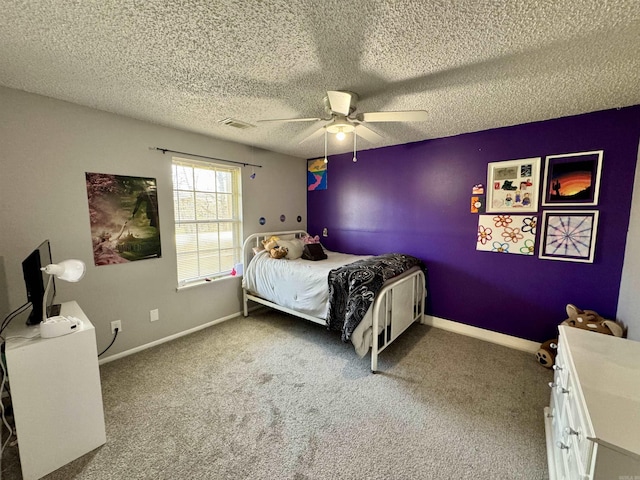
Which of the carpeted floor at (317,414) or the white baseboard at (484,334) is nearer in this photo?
the carpeted floor at (317,414)

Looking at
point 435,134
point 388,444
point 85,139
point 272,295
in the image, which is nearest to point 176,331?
point 272,295

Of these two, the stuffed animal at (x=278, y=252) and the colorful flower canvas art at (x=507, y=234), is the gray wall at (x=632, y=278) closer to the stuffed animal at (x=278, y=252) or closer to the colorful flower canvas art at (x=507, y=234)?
the colorful flower canvas art at (x=507, y=234)

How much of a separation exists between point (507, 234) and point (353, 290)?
70.5 inches

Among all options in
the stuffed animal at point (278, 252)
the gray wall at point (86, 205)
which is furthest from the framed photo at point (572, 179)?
the gray wall at point (86, 205)

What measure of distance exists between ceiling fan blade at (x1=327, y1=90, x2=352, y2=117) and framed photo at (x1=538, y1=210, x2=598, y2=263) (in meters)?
2.25

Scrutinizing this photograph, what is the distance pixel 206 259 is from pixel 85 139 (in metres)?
1.60

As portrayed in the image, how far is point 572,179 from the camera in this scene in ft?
7.83

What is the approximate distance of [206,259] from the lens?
A: 3223 millimetres

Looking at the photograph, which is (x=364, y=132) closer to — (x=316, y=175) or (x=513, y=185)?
(x=513, y=185)

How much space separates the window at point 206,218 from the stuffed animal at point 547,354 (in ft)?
11.3

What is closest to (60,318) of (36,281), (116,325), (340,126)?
(36,281)

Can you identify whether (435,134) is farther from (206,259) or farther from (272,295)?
(206,259)

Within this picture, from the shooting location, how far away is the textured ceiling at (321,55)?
1.18 metres

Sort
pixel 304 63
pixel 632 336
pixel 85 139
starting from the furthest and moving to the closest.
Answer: pixel 85 139, pixel 632 336, pixel 304 63
